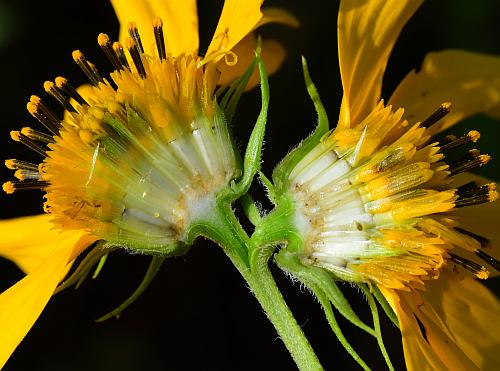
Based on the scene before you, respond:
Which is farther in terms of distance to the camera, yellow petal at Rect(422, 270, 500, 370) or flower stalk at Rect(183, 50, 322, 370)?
yellow petal at Rect(422, 270, 500, 370)

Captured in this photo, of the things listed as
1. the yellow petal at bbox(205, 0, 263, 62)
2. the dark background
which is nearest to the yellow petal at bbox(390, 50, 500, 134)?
the yellow petal at bbox(205, 0, 263, 62)

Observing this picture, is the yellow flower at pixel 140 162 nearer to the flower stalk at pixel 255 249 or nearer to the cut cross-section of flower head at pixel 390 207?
the flower stalk at pixel 255 249

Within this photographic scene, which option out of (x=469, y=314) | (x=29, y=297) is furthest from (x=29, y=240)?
(x=469, y=314)

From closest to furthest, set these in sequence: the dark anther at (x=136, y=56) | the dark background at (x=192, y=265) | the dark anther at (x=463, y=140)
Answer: the dark anther at (x=136, y=56), the dark anther at (x=463, y=140), the dark background at (x=192, y=265)

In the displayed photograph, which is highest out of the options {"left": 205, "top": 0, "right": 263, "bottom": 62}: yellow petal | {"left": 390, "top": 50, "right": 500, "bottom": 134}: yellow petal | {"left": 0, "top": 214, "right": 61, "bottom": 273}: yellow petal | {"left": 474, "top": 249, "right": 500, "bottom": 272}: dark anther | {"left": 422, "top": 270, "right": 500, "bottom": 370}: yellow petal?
{"left": 205, "top": 0, "right": 263, "bottom": 62}: yellow petal

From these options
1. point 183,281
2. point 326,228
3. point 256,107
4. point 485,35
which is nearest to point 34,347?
point 183,281

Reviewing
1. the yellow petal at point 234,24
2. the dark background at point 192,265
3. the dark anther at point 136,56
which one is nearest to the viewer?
the yellow petal at point 234,24

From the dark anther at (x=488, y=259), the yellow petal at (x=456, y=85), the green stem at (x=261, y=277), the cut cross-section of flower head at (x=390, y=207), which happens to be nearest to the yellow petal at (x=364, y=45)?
the cut cross-section of flower head at (x=390, y=207)

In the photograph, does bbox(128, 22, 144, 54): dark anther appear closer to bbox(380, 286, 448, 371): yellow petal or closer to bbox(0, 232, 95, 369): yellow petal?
bbox(0, 232, 95, 369): yellow petal
